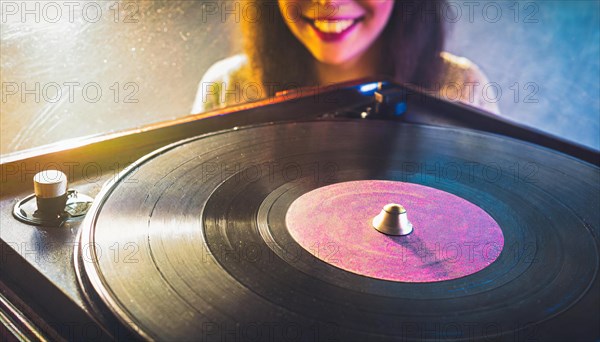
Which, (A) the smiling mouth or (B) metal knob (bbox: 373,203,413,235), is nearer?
(B) metal knob (bbox: 373,203,413,235)

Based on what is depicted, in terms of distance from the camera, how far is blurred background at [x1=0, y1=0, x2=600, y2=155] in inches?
56.2

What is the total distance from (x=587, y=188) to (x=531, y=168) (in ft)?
0.38

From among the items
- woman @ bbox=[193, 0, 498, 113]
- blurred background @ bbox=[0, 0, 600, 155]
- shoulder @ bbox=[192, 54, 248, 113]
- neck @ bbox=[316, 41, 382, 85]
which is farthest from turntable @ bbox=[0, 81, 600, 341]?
neck @ bbox=[316, 41, 382, 85]

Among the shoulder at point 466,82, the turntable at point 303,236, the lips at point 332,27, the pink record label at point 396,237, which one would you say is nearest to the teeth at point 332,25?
the lips at point 332,27

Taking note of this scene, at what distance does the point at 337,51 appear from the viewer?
87.8 inches

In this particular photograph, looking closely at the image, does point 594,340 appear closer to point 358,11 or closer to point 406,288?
point 406,288

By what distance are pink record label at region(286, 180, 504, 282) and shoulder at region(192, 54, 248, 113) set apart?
37.4 inches

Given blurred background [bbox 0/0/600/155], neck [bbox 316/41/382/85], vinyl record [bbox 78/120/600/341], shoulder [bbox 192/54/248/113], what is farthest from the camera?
neck [bbox 316/41/382/85]

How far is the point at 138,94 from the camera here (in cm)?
171

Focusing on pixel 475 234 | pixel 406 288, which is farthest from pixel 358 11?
pixel 406 288

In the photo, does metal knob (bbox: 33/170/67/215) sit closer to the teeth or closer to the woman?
the woman

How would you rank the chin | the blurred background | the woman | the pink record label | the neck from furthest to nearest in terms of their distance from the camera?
the neck → the chin → the woman → the blurred background → the pink record label

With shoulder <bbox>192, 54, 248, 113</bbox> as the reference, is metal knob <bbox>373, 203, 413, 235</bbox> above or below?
above

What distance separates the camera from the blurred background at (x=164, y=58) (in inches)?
56.2
